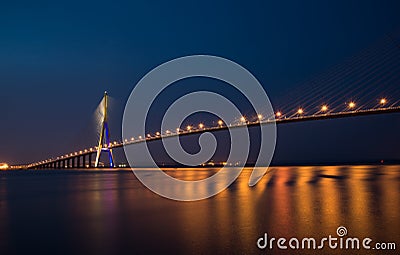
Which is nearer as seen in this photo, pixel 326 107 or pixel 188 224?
pixel 188 224

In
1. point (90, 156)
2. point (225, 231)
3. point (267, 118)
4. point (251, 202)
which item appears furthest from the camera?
point (90, 156)

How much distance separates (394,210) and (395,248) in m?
3.41

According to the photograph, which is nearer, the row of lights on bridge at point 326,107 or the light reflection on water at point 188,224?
the light reflection on water at point 188,224

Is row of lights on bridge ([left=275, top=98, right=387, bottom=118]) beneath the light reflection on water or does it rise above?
above

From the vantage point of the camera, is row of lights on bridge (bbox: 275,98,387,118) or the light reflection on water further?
row of lights on bridge (bbox: 275,98,387,118)

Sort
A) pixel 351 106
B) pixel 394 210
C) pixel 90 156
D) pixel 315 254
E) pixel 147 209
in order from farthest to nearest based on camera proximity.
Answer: pixel 90 156
pixel 351 106
pixel 147 209
pixel 394 210
pixel 315 254

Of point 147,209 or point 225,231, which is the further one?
point 147,209

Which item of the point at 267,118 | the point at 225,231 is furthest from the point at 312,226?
the point at 267,118

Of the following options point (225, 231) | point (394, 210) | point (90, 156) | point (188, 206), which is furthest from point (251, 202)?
point (90, 156)

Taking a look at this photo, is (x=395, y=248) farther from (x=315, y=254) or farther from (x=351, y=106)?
(x=351, y=106)

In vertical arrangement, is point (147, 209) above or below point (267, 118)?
below

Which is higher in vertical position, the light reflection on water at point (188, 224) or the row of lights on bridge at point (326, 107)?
the row of lights on bridge at point (326, 107)

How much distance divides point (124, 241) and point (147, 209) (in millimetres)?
3385

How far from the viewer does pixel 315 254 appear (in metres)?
4.32
